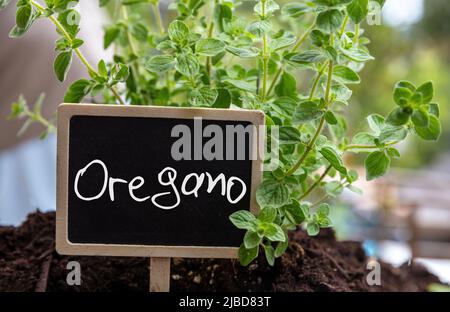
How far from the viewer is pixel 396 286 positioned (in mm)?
811

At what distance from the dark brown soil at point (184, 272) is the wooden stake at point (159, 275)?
0.07 metres

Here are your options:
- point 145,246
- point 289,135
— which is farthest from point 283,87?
point 145,246

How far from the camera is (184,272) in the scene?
70 centimetres

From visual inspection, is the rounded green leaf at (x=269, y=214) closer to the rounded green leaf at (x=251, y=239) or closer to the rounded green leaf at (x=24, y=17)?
the rounded green leaf at (x=251, y=239)

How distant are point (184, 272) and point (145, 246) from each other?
4.3 inches

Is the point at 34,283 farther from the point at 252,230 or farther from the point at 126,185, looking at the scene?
the point at 252,230

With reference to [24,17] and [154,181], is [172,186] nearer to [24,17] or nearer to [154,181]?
[154,181]

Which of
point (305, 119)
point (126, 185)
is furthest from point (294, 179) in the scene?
point (126, 185)

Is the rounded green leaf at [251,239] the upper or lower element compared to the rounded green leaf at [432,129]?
lower

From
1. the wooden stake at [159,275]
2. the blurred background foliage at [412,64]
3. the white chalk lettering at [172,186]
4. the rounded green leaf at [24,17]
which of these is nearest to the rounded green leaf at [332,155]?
the white chalk lettering at [172,186]

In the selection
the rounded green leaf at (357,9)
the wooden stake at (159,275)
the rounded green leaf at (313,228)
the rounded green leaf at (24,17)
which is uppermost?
the rounded green leaf at (24,17)

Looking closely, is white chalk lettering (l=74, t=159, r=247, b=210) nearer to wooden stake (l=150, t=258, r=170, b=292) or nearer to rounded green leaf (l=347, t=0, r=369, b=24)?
wooden stake (l=150, t=258, r=170, b=292)

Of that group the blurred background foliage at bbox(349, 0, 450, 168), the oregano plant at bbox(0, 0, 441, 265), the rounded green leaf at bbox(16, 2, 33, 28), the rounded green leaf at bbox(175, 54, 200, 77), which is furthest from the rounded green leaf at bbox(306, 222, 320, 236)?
the blurred background foliage at bbox(349, 0, 450, 168)

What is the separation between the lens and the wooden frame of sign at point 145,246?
1.93 ft
